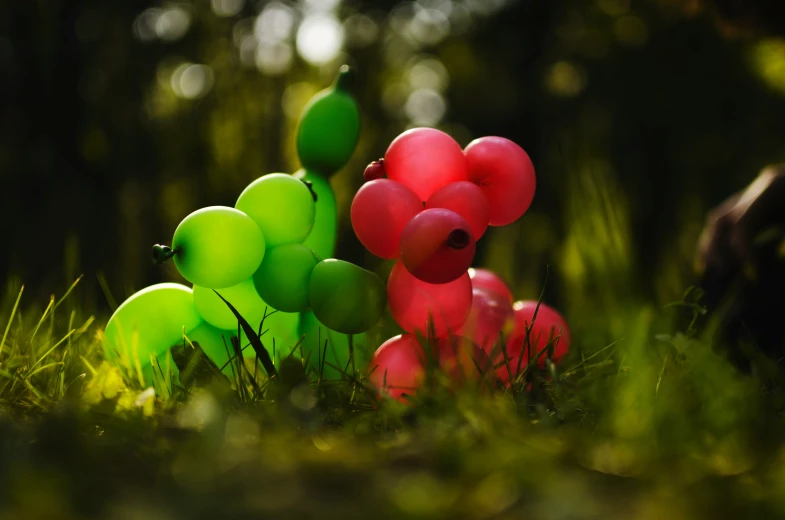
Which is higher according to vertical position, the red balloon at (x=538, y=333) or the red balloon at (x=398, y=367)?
the red balloon at (x=398, y=367)

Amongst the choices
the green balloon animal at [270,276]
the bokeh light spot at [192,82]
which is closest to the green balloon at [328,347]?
the green balloon animal at [270,276]

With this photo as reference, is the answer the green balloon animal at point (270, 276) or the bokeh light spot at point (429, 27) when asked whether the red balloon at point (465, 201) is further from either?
the bokeh light spot at point (429, 27)

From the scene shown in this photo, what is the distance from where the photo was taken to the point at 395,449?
79cm

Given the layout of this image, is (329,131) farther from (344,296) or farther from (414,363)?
(414,363)

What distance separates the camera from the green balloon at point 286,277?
1.22 meters

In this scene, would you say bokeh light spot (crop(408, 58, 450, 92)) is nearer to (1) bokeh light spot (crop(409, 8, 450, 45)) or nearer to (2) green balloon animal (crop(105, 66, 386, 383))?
(1) bokeh light spot (crop(409, 8, 450, 45))

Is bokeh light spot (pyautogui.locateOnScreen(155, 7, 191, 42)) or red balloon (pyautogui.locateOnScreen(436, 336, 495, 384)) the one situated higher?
bokeh light spot (pyautogui.locateOnScreen(155, 7, 191, 42))

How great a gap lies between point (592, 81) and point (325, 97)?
5.70 meters

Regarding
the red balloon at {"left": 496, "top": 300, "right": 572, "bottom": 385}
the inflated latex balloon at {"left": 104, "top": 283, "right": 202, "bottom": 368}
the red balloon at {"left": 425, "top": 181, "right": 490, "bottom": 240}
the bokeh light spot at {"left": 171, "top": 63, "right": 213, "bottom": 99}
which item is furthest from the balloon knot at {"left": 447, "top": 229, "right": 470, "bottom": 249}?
the bokeh light spot at {"left": 171, "top": 63, "right": 213, "bottom": 99}

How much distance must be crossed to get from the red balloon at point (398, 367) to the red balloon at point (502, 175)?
0.31 m

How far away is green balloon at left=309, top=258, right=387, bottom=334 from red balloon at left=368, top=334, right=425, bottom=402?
8 cm

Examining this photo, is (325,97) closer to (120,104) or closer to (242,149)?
(120,104)

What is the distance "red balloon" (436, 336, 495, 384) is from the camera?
1.15m

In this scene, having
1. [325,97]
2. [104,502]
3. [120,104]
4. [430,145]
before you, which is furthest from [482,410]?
[120,104]
